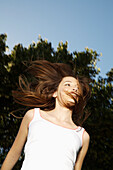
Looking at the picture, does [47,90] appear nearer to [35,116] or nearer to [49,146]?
[35,116]

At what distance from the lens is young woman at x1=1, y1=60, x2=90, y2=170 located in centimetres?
252

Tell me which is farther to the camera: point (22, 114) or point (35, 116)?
point (22, 114)

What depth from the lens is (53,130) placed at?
2.74m

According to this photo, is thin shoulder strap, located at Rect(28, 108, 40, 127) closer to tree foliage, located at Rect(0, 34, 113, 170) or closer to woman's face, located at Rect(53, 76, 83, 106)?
woman's face, located at Rect(53, 76, 83, 106)

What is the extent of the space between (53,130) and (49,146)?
0.23m

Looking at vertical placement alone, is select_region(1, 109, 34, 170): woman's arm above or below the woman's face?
below

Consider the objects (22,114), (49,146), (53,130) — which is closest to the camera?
(49,146)

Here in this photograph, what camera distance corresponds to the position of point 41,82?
12.4 ft

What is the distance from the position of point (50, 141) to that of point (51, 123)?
29cm

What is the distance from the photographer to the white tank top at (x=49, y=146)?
8.09 feet

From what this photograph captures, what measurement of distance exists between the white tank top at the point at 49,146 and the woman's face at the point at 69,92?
0.47m

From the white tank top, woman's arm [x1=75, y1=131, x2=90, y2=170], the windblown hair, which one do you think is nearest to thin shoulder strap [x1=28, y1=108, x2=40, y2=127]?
the white tank top

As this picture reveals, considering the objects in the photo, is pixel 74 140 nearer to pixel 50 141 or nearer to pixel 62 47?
pixel 50 141

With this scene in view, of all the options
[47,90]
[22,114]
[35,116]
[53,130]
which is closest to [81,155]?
[53,130]
